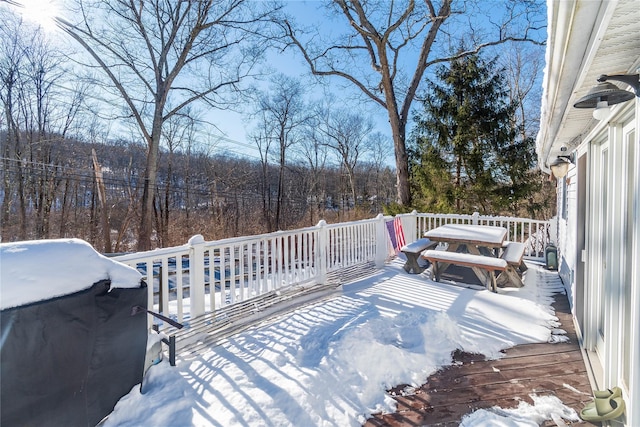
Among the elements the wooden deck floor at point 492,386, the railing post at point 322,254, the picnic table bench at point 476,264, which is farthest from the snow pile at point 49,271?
the picnic table bench at point 476,264

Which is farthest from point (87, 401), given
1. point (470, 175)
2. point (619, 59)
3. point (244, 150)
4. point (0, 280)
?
point (244, 150)

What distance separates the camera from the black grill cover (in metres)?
1.43

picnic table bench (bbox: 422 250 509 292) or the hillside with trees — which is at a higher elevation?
the hillside with trees

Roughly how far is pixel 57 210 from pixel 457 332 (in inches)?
652

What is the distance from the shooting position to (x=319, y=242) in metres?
4.81

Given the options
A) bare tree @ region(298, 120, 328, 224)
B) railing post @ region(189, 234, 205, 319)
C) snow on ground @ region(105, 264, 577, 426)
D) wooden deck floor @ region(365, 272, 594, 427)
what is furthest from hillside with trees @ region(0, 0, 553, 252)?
A: railing post @ region(189, 234, 205, 319)

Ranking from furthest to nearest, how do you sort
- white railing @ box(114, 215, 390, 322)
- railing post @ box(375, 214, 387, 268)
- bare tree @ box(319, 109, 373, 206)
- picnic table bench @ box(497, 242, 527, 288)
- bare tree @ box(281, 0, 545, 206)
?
1. bare tree @ box(319, 109, 373, 206)
2. bare tree @ box(281, 0, 545, 206)
3. railing post @ box(375, 214, 387, 268)
4. picnic table bench @ box(497, 242, 527, 288)
5. white railing @ box(114, 215, 390, 322)

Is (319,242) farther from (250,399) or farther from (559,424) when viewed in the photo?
(559,424)

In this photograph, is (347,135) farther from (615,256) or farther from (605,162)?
(615,256)

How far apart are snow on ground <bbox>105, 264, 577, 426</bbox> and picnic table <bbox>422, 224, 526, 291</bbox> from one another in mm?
387

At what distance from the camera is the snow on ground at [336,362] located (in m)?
2.05

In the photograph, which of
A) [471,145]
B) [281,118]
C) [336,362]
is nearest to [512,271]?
[336,362]

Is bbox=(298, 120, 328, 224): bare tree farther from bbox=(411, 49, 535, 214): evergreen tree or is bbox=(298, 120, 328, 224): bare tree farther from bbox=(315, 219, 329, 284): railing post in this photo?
bbox=(315, 219, 329, 284): railing post

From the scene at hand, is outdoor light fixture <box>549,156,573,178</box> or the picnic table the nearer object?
outdoor light fixture <box>549,156,573,178</box>
